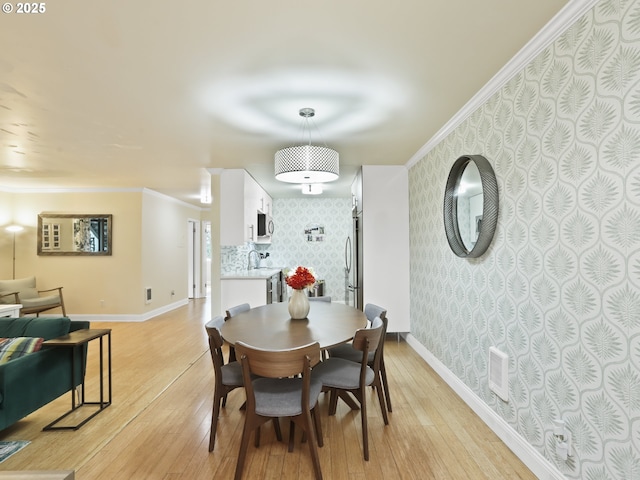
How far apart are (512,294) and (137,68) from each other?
9.09 feet

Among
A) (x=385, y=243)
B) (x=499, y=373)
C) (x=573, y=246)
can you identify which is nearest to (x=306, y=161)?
(x=573, y=246)

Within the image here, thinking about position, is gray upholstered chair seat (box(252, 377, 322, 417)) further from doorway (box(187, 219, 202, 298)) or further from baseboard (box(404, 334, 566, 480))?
doorway (box(187, 219, 202, 298))

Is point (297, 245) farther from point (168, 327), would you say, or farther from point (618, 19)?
point (618, 19)

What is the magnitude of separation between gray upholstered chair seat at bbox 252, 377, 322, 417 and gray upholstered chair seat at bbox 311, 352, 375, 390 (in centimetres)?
11

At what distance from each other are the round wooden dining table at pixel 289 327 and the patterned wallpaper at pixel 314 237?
4.24 m

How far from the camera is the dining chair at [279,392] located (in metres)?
1.87

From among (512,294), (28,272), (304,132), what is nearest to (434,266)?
(512,294)

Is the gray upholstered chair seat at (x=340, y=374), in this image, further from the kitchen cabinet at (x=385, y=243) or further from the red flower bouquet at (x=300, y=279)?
the kitchen cabinet at (x=385, y=243)

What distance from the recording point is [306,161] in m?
2.91

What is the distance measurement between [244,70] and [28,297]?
5.74 m

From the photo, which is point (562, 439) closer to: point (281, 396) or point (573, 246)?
point (573, 246)

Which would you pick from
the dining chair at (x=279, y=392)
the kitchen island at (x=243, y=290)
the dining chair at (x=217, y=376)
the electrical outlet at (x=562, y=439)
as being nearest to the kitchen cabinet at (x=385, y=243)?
the kitchen island at (x=243, y=290)

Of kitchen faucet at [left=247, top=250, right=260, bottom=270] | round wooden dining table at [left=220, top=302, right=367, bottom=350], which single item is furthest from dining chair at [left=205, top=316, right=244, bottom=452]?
kitchen faucet at [left=247, top=250, right=260, bottom=270]

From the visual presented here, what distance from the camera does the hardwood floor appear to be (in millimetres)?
2092
